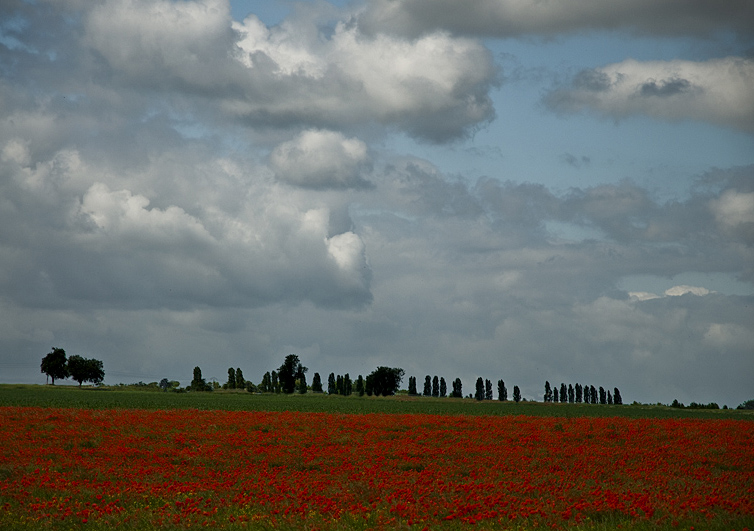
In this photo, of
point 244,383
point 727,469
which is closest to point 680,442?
point 727,469

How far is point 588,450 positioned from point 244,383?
17950cm

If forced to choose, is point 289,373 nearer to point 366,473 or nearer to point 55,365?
point 55,365

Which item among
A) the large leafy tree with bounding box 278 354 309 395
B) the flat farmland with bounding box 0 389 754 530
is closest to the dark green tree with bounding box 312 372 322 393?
the large leafy tree with bounding box 278 354 309 395

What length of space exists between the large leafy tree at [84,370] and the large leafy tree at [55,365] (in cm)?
193

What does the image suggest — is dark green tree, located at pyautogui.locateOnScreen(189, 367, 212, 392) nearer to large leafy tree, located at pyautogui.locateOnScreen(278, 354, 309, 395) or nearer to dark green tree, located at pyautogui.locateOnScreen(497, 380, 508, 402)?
large leafy tree, located at pyautogui.locateOnScreen(278, 354, 309, 395)

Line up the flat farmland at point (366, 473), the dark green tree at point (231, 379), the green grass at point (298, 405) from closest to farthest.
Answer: the flat farmland at point (366, 473)
the green grass at point (298, 405)
the dark green tree at point (231, 379)

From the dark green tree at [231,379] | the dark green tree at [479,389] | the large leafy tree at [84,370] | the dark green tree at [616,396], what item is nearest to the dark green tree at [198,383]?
the dark green tree at [231,379]

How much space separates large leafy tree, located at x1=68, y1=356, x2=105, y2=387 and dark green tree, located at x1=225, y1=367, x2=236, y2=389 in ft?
134

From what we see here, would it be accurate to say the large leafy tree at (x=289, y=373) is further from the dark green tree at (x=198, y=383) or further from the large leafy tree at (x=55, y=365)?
the large leafy tree at (x=55, y=365)

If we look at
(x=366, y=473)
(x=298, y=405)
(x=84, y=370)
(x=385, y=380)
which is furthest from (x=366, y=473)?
(x=84, y=370)

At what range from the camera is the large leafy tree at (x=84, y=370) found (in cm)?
18984

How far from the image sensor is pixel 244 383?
198 meters

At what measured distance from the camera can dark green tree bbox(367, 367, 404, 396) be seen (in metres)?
188

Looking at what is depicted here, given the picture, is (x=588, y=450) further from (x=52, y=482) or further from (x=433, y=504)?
(x=52, y=482)
